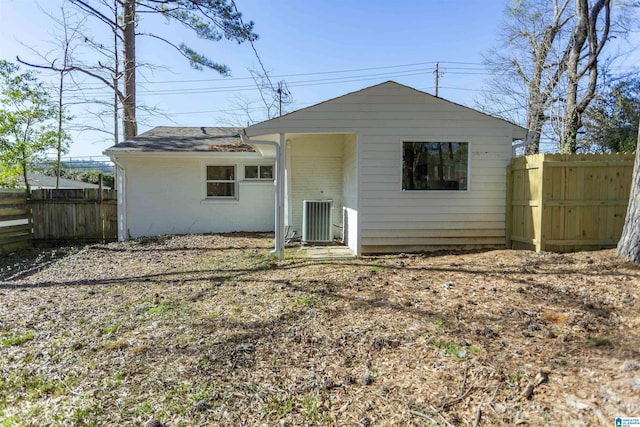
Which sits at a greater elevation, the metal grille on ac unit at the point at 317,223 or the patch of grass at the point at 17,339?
the metal grille on ac unit at the point at 317,223

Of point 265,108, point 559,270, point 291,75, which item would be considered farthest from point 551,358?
point 265,108

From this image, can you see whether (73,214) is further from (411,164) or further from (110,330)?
(411,164)

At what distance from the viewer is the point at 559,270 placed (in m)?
4.78

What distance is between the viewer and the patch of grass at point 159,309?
403cm

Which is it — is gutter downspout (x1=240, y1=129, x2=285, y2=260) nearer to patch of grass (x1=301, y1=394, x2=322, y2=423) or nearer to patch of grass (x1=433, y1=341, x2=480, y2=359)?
patch of grass (x1=433, y1=341, x2=480, y2=359)

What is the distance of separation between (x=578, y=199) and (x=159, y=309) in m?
6.44

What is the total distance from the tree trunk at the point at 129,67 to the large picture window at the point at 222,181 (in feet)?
18.1

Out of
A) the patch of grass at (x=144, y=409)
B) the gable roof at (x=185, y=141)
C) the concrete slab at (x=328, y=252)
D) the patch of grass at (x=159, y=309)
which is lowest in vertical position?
the patch of grass at (x=144, y=409)

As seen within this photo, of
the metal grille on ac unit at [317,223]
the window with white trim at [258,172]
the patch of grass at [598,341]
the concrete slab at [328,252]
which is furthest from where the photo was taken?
the window with white trim at [258,172]

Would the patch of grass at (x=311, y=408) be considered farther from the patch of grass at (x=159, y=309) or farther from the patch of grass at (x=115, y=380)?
the patch of grass at (x=159, y=309)

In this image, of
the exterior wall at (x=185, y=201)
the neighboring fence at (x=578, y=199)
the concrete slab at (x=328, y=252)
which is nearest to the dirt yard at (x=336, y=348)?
the neighboring fence at (x=578, y=199)

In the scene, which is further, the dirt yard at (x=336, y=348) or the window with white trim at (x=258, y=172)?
the window with white trim at (x=258, y=172)

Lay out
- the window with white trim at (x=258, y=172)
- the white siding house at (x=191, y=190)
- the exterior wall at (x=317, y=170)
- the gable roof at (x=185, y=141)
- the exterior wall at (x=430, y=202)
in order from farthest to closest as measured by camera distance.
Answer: the window with white trim at (x=258, y=172), the white siding house at (x=191, y=190), the gable roof at (x=185, y=141), the exterior wall at (x=317, y=170), the exterior wall at (x=430, y=202)

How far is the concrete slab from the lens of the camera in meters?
6.77
